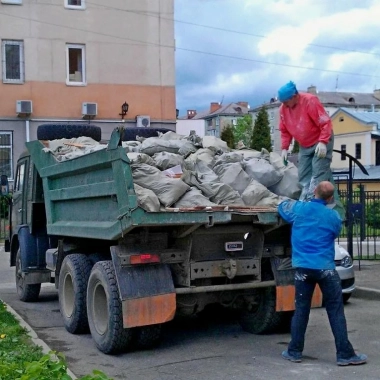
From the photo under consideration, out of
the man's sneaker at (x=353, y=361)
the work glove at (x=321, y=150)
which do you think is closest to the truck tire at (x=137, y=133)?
the work glove at (x=321, y=150)

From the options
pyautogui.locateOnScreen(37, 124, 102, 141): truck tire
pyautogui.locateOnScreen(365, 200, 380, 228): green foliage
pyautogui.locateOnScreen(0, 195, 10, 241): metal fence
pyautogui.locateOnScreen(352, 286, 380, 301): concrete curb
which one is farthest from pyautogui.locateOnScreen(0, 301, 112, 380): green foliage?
pyautogui.locateOnScreen(0, 195, 10, 241): metal fence

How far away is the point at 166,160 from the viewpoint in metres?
7.57

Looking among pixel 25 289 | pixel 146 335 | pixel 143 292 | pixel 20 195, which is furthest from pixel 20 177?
pixel 143 292

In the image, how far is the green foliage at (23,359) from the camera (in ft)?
15.4

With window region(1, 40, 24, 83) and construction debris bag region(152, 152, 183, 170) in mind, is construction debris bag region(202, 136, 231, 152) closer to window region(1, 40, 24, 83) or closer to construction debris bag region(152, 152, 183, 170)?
construction debris bag region(152, 152, 183, 170)

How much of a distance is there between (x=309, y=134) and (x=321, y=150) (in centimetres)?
38

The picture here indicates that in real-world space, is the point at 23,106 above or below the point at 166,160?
above

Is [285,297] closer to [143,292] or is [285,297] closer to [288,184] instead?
[288,184]

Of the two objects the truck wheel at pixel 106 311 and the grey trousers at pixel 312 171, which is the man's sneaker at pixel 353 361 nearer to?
the grey trousers at pixel 312 171

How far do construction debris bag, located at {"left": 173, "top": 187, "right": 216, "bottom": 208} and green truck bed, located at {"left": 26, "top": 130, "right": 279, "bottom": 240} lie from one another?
21 cm

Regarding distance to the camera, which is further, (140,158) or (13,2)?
(13,2)

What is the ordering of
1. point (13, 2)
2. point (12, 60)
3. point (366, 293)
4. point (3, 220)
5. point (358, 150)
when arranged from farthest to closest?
point (358, 150)
point (12, 60)
point (13, 2)
point (3, 220)
point (366, 293)

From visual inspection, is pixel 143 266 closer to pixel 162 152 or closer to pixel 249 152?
pixel 162 152

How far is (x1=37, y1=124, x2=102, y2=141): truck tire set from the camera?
984 cm
